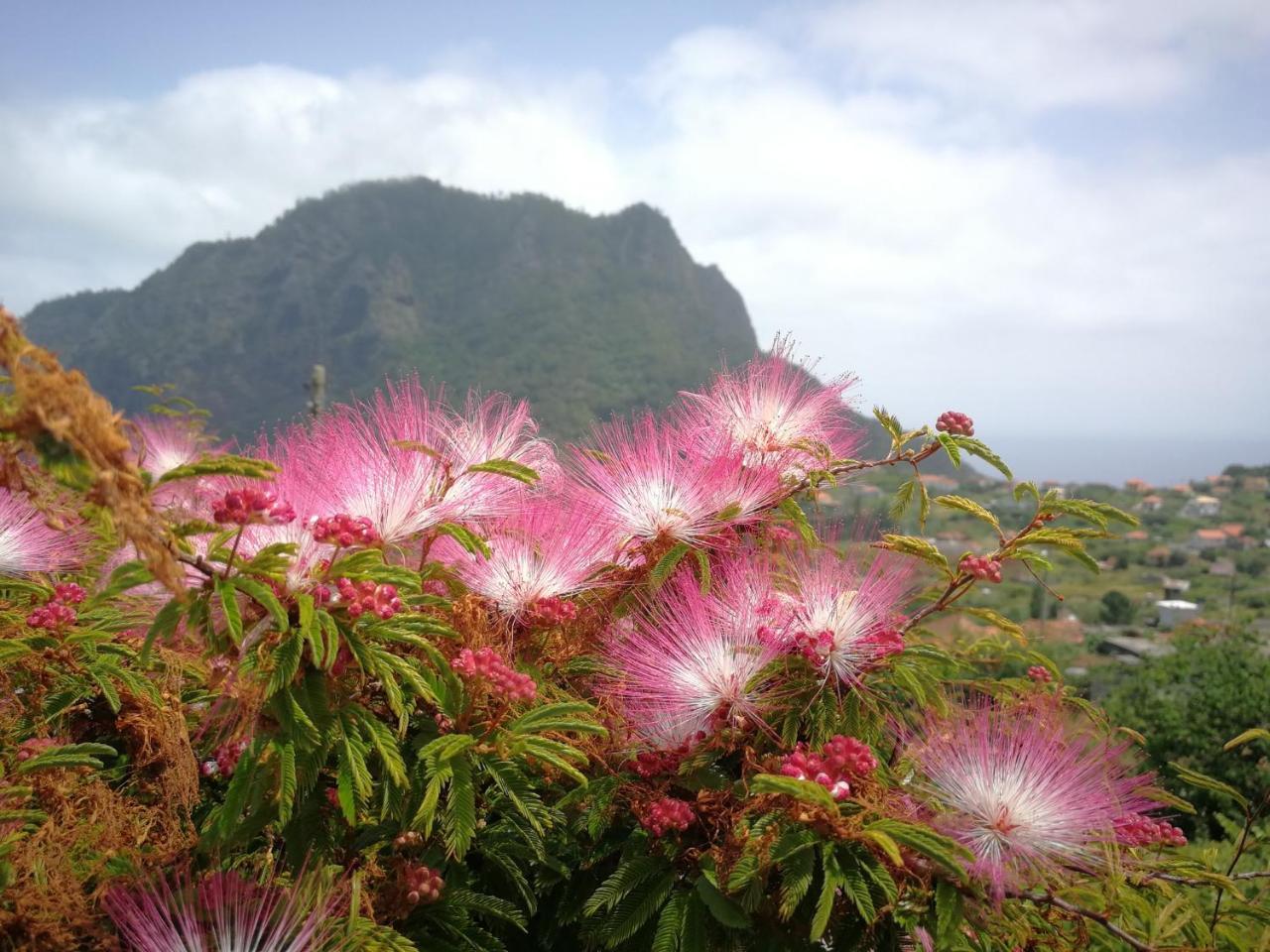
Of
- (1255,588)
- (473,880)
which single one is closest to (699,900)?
(473,880)

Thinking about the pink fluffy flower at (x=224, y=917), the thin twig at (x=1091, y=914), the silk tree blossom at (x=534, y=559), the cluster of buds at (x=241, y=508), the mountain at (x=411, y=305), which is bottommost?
the thin twig at (x=1091, y=914)

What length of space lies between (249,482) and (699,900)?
4.35ft

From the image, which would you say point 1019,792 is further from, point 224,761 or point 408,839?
point 224,761

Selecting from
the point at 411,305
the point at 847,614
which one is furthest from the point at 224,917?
the point at 411,305

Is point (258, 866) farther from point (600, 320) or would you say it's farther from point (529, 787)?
point (600, 320)

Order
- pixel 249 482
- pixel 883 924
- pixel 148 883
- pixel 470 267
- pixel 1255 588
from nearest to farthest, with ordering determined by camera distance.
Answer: pixel 148 883 → pixel 883 924 → pixel 249 482 → pixel 1255 588 → pixel 470 267

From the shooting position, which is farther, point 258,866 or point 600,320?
point 600,320

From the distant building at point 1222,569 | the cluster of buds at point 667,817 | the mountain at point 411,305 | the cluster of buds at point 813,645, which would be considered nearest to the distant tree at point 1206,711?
the cluster of buds at point 813,645

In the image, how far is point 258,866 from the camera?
5.56 ft

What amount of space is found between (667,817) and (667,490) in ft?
2.86

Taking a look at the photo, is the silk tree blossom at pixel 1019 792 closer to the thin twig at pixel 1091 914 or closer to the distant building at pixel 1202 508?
the thin twig at pixel 1091 914

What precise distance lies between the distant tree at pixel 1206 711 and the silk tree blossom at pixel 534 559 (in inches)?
387

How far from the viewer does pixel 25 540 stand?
1.99 m

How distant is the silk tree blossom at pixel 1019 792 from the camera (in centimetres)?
162
